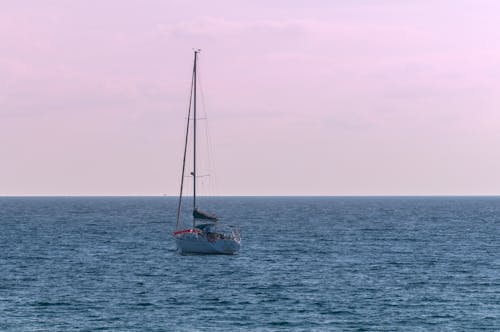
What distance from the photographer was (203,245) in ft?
293

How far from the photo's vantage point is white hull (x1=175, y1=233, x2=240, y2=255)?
293 feet

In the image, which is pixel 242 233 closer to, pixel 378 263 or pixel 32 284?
pixel 378 263

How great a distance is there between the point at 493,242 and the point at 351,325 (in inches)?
2746

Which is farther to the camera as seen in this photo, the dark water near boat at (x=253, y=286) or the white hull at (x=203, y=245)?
the white hull at (x=203, y=245)

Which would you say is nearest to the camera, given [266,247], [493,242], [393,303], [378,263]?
[393,303]

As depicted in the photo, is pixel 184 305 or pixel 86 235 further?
pixel 86 235

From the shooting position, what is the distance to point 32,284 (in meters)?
68.9

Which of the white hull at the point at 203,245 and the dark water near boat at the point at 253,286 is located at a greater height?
the white hull at the point at 203,245

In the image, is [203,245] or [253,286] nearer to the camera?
[253,286]

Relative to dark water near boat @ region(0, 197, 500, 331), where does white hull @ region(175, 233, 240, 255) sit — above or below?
above

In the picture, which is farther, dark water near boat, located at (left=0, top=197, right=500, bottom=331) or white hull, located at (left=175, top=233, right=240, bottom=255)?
white hull, located at (left=175, top=233, right=240, bottom=255)

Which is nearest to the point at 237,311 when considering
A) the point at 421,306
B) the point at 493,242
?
the point at 421,306

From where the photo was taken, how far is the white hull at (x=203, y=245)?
3516 inches

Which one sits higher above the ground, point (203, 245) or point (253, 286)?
point (203, 245)
